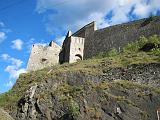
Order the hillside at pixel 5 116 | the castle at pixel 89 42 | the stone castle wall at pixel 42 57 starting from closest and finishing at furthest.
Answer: the hillside at pixel 5 116 → the castle at pixel 89 42 → the stone castle wall at pixel 42 57

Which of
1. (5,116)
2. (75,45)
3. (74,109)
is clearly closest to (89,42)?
(75,45)

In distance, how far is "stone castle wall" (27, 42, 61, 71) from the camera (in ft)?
130

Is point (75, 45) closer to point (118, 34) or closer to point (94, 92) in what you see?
point (118, 34)

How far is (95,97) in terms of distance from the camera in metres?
23.4

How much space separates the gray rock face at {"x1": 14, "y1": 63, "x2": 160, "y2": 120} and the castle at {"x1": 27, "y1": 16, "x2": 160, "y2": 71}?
9.60m

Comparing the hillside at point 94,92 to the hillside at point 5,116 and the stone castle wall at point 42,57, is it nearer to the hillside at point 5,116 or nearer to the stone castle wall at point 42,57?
the hillside at point 5,116

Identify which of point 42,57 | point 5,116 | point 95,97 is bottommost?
point 5,116

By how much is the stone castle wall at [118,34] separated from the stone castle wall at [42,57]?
3383mm

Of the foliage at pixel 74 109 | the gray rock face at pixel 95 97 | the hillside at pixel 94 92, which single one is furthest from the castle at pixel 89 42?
the foliage at pixel 74 109

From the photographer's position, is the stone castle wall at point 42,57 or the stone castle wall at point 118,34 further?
the stone castle wall at point 42,57

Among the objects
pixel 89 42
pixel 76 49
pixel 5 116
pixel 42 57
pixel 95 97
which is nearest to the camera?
pixel 5 116

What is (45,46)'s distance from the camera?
4050 cm

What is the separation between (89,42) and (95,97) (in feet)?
53.4

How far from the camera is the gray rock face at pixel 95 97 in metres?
21.8
